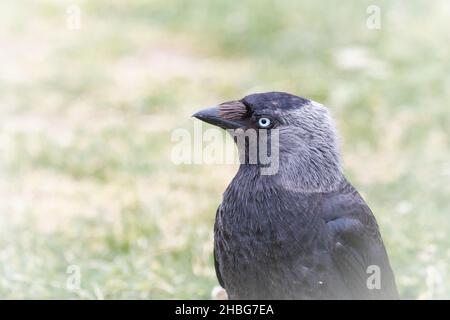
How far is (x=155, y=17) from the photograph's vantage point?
10.9 meters

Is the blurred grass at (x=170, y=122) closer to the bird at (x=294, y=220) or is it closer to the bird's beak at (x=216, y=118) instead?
the bird at (x=294, y=220)

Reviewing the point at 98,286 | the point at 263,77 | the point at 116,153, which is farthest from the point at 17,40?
A: the point at 98,286

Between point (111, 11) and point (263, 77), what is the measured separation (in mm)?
3022

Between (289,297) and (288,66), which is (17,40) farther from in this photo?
(289,297)

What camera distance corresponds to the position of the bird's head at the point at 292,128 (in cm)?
396

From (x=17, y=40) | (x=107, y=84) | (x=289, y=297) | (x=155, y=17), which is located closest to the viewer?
(x=289, y=297)

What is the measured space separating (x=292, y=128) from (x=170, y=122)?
156 inches

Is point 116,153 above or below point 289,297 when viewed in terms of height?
above

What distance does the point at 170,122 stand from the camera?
310 inches

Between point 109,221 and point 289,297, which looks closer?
point 289,297

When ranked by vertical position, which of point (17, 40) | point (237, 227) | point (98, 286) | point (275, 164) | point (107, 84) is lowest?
point (98, 286)
